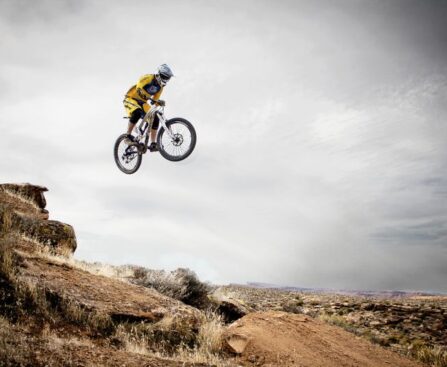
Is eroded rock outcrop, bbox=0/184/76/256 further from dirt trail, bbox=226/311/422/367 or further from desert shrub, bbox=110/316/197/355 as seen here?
dirt trail, bbox=226/311/422/367

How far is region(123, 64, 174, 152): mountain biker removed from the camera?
11.8m

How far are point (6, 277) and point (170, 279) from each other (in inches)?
265

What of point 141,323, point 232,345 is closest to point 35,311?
point 141,323

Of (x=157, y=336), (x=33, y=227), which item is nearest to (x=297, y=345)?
(x=157, y=336)

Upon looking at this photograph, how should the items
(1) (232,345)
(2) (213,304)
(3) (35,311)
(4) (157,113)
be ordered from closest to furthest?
(3) (35,311) → (1) (232,345) → (4) (157,113) → (2) (213,304)

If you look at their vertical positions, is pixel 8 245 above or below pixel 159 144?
below

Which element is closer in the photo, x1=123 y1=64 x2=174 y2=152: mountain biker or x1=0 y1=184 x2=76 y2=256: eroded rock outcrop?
x1=123 y1=64 x2=174 y2=152: mountain biker

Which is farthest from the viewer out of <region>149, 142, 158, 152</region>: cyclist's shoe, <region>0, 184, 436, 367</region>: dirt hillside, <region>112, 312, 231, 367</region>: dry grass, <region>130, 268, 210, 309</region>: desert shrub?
<region>130, 268, 210, 309</region>: desert shrub

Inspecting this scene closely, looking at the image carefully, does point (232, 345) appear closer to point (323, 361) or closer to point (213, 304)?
point (323, 361)

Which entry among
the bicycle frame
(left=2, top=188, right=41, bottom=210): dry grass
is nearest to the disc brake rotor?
the bicycle frame

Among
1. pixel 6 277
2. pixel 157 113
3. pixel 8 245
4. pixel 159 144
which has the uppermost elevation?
pixel 157 113

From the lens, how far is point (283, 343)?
8.69m

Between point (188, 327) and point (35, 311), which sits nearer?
point (35, 311)

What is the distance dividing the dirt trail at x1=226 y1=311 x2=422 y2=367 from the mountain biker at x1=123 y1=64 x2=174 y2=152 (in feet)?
21.7
